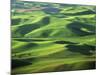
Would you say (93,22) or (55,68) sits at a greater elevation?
(93,22)

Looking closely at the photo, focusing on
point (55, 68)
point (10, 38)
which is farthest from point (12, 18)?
point (55, 68)

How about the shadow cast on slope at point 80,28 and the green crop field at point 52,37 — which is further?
the shadow cast on slope at point 80,28

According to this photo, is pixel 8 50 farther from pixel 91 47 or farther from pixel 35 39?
pixel 91 47

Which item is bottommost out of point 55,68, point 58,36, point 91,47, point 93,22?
point 55,68

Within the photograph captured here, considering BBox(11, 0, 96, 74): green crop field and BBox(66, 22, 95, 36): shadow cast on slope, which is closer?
BBox(11, 0, 96, 74): green crop field
